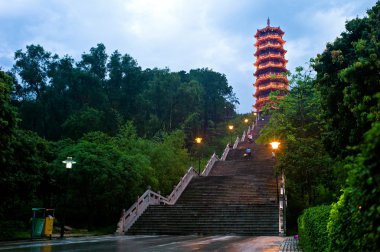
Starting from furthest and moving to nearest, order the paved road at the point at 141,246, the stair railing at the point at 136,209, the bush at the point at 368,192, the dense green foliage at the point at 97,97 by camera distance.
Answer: the dense green foliage at the point at 97,97 → the stair railing at the point at 136,209 → the paved road at the point at 141,246 → the bush at the point at 368,192

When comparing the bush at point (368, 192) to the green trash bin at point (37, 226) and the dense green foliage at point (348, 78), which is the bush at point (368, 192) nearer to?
A: the dense green foliage at point (348, 78)

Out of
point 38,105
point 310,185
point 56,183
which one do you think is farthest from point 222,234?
point 38,105

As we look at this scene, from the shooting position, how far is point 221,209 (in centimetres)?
2442

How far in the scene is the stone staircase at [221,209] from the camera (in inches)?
878

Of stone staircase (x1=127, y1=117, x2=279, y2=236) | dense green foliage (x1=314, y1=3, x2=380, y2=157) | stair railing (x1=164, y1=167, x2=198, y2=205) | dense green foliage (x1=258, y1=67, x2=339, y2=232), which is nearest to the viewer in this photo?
dense green foliage (x1=314, y1=3, x2=380, y2=157)

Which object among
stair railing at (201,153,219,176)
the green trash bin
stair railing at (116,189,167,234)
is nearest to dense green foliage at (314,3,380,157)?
the green trash bin

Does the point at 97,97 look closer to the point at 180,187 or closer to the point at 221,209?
the point at 180,187

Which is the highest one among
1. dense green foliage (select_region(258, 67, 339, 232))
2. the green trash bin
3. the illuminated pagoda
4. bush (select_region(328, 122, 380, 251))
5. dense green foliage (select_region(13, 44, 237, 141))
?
the illuminated pagoda

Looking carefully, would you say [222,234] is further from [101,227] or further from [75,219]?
[75,219]

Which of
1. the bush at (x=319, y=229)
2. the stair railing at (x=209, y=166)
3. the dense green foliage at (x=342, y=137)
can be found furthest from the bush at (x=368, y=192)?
the stair railing at (x=209, y=166)

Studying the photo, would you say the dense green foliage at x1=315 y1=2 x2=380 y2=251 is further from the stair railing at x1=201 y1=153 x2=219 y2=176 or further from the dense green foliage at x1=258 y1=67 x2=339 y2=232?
the stair railing at x1=201 y1=153 x2=219 y2=176

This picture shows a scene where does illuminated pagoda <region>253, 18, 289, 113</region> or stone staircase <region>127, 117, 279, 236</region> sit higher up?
illuminated pagoda <region>253, 18, 289, 113</region>

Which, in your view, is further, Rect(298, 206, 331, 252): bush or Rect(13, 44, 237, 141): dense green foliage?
Rect(13, 44, 237, 141): dense green foliage

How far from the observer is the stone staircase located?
22312 millimetres
